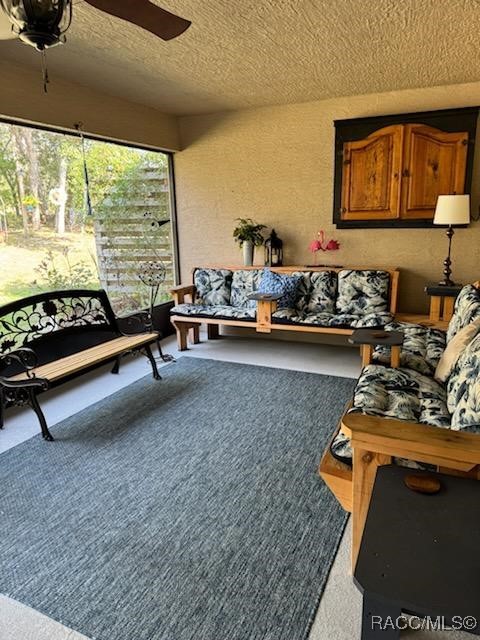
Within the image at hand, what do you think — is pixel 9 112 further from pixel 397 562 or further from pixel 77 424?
pixel 397 562

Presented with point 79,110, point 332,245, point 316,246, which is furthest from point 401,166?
point 79,110

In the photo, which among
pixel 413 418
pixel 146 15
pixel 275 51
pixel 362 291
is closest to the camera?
Answer: pixel 146 15

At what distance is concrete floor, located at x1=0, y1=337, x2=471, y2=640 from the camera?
4.83ft

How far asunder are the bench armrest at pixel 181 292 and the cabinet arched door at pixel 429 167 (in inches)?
94.0

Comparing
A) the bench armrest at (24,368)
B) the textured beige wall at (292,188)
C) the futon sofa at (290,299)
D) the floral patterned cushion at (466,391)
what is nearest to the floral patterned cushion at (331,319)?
the futon sofa at (290,299)

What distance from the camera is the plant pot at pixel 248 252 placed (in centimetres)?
476

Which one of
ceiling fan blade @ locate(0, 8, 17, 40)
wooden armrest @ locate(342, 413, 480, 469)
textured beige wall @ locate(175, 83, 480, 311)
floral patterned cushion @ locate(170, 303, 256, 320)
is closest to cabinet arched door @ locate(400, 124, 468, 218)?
textured beige wall @ locate(175, 83, 480, 311)

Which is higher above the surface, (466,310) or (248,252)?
(248,252)

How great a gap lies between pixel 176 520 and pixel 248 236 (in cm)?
331

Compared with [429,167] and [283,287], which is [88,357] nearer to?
[283,287]

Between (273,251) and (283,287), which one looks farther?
(273,251)

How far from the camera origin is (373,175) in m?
4.21

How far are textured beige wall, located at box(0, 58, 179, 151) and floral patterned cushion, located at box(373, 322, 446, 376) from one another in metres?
3.12

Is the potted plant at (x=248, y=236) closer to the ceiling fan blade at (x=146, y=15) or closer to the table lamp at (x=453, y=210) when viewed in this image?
the table lamp at (x=453, y=210)
